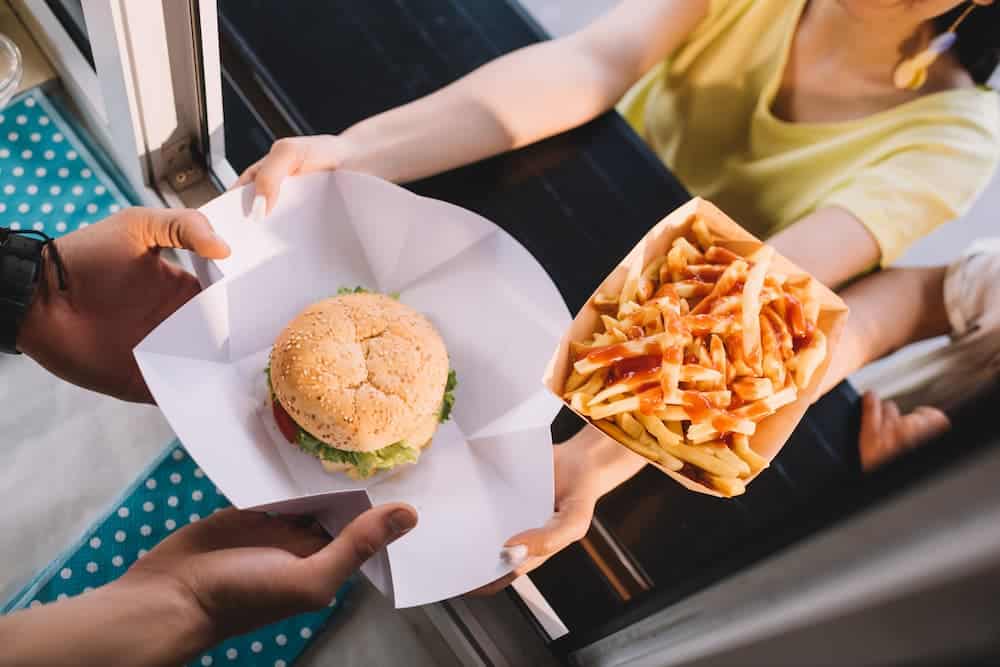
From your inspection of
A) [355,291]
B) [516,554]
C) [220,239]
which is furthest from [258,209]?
[516,554]

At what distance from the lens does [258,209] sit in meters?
1.24

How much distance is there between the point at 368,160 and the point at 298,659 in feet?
2.84

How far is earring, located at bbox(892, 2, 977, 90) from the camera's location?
126 centimetres

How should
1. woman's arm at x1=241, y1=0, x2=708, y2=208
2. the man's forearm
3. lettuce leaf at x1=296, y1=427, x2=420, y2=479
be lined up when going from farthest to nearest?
woman's arm at x1=241, y1=0, x2=708, y2=208
lettuce leaf at x1=296, y1=427, x2=420, y2=479
the man's forearm

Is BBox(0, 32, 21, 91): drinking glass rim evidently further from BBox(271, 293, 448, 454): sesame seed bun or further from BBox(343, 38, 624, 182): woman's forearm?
BBox(271, 293, 448, 454): sesame seed bun

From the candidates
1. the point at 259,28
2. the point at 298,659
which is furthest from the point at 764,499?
the point at 259,28

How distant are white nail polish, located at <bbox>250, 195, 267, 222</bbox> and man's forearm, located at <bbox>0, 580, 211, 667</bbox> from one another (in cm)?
56

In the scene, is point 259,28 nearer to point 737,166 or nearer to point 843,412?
point 737,166

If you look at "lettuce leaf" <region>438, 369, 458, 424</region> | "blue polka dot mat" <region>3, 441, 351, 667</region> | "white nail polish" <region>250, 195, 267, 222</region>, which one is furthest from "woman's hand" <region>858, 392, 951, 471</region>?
"white nail polish" <region>250, 195, 267, 222</region>

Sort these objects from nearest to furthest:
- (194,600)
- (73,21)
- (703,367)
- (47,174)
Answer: (703,367)
(194,600)
(73,21)
(47,174)

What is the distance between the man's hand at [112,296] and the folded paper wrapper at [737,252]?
1.80 ft

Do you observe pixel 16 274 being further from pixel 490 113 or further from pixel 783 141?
pixel 783 141

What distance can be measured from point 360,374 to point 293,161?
37 centimetres

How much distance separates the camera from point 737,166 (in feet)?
5.30
